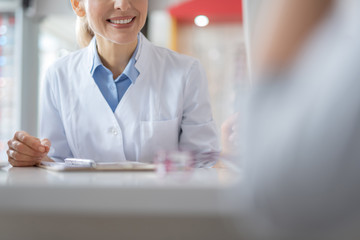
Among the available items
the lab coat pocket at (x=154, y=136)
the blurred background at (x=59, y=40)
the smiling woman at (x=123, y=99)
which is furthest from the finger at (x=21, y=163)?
the blurred background at (x=59, y=40)

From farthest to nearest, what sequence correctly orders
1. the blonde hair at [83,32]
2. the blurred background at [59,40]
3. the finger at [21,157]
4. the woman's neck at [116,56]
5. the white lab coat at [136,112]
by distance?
1. the blurred background at [59,40]
2. the blonde hair at [83,32]
3. the woman's neck at [116,56]
4. the white lab coat at [136,112]
5. the finger at [21,157]

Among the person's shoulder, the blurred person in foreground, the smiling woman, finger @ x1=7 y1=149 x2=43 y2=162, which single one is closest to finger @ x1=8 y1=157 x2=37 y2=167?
finger @ x1=7 y1=149 x2=43 y2=162

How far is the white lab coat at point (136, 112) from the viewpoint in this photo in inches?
62.4

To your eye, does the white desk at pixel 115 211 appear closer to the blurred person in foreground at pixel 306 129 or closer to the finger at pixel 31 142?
the blurred person in foreground at pixel 306 129

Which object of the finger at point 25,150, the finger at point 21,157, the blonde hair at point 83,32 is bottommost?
the finger at point 21,157

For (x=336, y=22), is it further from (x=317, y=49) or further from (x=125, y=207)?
(x=125, y=207)

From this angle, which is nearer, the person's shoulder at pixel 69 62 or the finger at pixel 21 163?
the finger at pixel 21 163

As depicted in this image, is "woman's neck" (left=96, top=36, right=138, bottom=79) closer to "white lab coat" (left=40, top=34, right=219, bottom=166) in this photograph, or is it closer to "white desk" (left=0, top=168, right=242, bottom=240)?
"white lab coat" (left=40, top=34, right=219, bottom=166)

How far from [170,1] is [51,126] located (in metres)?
3.42

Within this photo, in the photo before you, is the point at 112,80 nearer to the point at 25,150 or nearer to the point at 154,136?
the point at 154,136

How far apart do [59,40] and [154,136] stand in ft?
13.5

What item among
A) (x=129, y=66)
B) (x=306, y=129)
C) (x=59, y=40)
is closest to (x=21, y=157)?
(x=129, y=66)

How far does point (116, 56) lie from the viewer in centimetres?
174

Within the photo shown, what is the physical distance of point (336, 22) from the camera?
1.84ft
